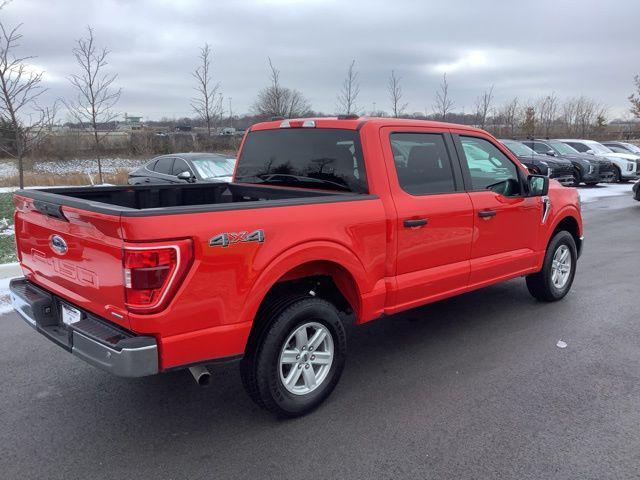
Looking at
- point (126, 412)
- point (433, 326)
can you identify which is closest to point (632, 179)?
point (433, 326)

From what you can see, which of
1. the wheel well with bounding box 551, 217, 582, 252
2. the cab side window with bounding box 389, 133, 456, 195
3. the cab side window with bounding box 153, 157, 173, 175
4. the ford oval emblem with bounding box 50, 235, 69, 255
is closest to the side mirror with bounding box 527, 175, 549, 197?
the wheel well with bounding box 551, 217, 582, 252

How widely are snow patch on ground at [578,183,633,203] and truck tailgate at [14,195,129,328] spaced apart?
15.3 metres

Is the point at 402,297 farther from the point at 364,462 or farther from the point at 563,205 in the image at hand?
the point at 563,205

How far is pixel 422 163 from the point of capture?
13.9 ft

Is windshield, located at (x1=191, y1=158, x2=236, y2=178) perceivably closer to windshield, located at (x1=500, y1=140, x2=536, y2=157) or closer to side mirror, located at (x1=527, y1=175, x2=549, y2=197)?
side mirror, located at (x1=527, y1=175, x2=549, y2=197)

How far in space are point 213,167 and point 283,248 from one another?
8.51 m

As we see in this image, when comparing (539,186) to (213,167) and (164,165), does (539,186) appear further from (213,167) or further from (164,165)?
(164,165)

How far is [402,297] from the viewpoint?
13.2 ft

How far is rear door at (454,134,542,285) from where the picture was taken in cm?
461

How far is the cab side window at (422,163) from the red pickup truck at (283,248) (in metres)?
0.01

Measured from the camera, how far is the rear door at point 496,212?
4.61 m

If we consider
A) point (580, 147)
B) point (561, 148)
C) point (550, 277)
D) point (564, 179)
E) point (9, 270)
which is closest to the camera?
point (550, 277)

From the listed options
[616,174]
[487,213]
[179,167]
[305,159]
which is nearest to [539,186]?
[487,213]

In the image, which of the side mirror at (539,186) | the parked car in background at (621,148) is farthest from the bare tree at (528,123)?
the side mirror at (539,186)
